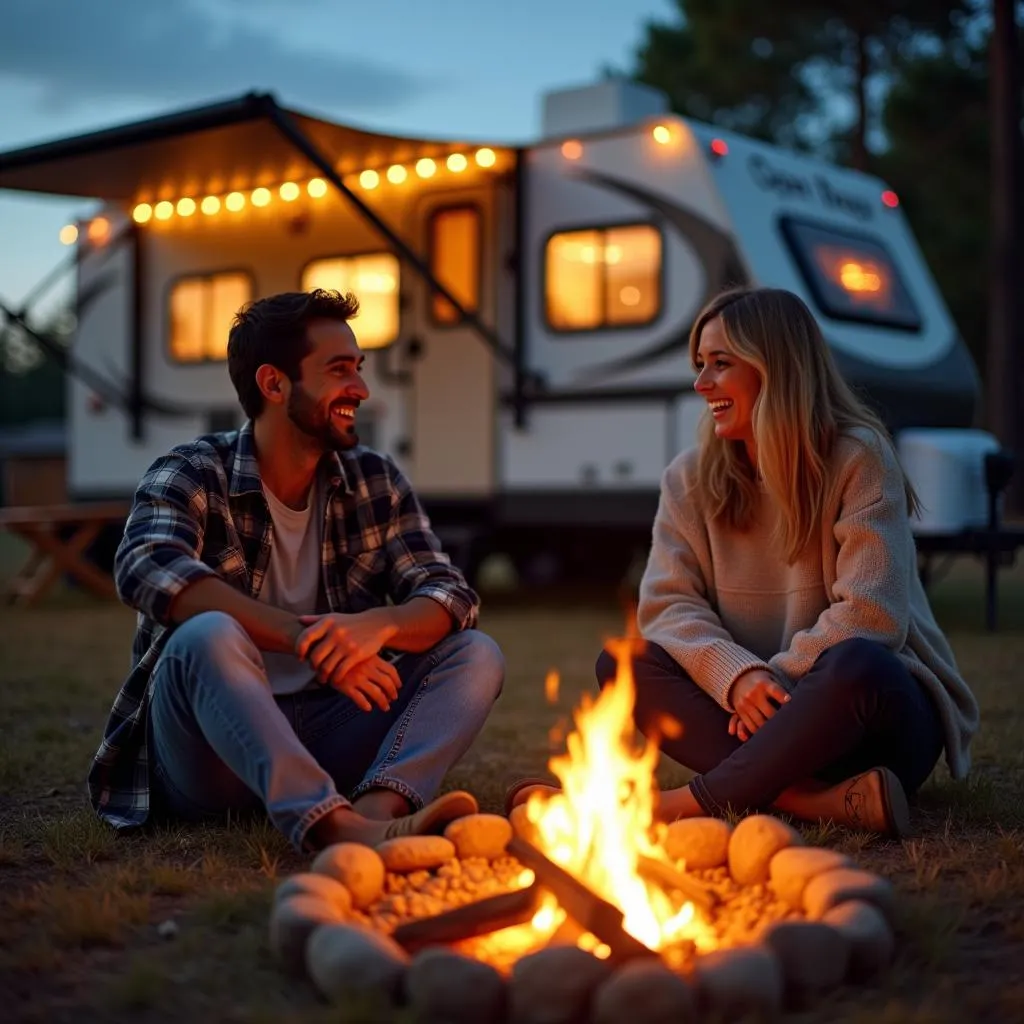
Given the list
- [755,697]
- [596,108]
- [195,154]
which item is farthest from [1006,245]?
[755,697]

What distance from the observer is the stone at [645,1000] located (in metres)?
1.82

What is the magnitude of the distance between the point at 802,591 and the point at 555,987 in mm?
1558

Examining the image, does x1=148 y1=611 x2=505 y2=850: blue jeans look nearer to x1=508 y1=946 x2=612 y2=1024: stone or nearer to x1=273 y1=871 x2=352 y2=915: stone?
x1=273 y1=871 x2=352 y2=915: stone

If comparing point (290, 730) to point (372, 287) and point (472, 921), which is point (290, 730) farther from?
point (372, 287)

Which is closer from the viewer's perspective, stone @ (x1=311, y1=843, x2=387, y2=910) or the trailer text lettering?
stone @ (x1=311, y1=843, x2=387, y2=910)

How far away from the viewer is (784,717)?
116 inches

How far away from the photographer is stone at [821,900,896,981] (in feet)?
6.79

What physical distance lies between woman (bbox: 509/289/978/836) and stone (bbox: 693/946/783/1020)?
103 centimetres

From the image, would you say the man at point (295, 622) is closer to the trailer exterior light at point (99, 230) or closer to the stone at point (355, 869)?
the stone at point (355, 869)

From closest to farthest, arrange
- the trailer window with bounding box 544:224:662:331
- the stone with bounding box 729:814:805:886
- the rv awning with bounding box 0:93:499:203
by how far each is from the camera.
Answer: the stone with bounding box 729:814:805:886
the rv awning with bounding box 0:93:499:203
the trailer window with bounding box 544:224:662:331

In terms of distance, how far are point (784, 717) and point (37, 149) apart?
6.82 metres

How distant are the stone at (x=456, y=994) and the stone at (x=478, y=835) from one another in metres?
0.72

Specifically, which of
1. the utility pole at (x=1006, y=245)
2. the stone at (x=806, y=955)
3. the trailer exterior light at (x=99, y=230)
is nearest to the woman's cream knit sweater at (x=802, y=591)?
the stone at (x=806, y=955)

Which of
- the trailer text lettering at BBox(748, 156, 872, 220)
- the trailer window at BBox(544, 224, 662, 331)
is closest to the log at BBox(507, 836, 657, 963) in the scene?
the trailer window at BBox(544, 224, 662, 331)
